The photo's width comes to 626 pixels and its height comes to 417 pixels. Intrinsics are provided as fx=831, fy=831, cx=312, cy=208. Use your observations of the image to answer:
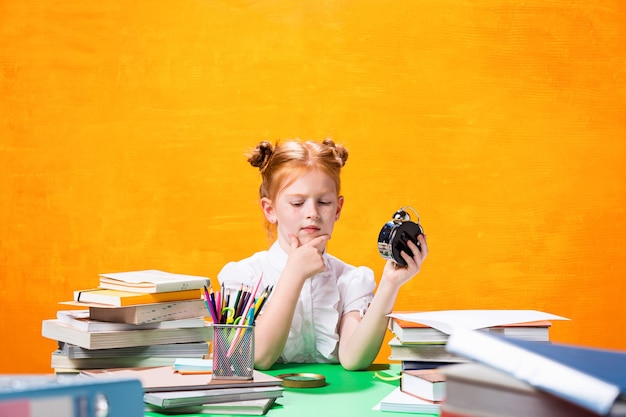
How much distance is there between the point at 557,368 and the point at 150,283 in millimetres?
988

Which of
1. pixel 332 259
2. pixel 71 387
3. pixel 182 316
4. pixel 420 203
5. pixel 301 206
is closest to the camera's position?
pixel 71 387

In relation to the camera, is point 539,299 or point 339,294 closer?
point 339,294

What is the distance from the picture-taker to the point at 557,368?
19.9 inches

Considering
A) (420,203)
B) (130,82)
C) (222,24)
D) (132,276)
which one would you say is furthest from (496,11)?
(132,276)

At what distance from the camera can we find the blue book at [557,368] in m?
0.48

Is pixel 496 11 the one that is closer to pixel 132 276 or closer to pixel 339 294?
pixel 339 294

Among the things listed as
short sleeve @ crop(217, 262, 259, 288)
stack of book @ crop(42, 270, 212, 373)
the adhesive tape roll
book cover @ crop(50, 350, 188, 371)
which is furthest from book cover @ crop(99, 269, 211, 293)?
short sleeve @ crop(217, 262, 259, 288)

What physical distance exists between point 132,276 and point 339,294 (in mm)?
621

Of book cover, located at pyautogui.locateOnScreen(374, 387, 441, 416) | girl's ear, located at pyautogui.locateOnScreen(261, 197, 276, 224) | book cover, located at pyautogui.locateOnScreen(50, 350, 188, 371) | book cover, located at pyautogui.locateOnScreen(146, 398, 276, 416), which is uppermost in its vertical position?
girl's ear, located at pyautogui.locateOnScreen(261, 197, 276, 224)

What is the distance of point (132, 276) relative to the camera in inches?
58.6

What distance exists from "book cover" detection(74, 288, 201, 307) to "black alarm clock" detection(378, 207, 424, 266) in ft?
1.23

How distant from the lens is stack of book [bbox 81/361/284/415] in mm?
1155

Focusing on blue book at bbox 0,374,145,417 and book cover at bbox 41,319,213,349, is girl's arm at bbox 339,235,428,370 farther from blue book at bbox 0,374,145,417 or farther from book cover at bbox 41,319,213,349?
blue book at bbox 0,374,145,417

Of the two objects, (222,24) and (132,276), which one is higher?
(222,24)
